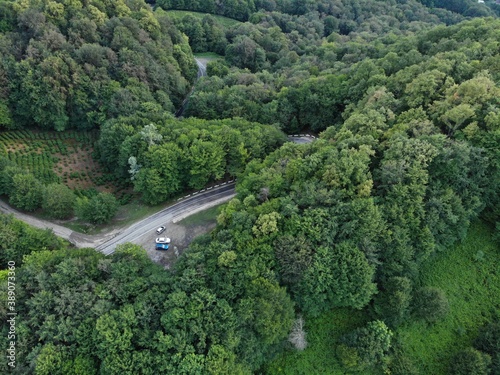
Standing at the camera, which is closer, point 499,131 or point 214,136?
point 499,131

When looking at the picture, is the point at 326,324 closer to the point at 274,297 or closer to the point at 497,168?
the point at 274,297

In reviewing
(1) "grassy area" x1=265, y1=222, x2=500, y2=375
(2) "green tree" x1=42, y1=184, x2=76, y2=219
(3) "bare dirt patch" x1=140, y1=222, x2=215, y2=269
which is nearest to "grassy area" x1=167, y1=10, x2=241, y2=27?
(2) "green tree" x1=42, y1=184, x2=76, y2=219

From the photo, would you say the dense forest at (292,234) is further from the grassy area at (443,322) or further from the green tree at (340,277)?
the grassy area at (443,322)

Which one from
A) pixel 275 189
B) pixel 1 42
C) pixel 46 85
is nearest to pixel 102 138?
pixel 46 85

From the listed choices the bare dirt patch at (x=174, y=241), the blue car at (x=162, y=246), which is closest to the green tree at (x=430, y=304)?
the bare dirt patch at (x=174, y=241)

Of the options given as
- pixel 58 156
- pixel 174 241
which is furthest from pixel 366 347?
pixel 58 156
